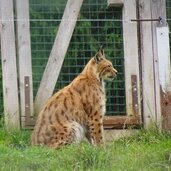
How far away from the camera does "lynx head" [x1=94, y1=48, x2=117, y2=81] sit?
30.0 feet

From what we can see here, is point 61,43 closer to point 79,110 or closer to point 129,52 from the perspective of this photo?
point 129,52

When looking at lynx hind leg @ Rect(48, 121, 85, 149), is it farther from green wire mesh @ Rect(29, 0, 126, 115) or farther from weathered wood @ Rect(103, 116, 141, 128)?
green wire mesh @ Rect(29, 0, 126, 115)

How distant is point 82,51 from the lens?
942cm

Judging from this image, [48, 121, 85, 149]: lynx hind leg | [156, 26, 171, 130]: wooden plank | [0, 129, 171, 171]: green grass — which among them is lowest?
[0, 129, 171, 171]: green grass

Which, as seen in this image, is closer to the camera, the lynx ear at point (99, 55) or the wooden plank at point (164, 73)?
the lynx ear at point (99, 55)

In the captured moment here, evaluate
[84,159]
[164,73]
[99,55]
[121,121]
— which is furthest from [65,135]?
[164,73]

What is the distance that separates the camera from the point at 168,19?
9367mm

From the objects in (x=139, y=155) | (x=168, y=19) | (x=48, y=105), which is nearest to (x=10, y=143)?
(x=48, y=105)

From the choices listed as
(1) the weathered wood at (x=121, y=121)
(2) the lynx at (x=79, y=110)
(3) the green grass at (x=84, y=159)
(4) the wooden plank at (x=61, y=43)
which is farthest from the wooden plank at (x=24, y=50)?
(3) the green grass at (x=84, y=159)

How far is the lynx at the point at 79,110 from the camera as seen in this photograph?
8.36 m

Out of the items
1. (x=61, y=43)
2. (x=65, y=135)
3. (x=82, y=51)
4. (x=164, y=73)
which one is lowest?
(x=65, y=135)

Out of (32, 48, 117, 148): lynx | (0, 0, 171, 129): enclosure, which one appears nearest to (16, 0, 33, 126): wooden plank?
(0, 0, 171, 129): enclosure

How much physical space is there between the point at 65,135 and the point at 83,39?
158 cm

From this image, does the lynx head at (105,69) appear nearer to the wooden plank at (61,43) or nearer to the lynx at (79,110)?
the lynx at (79,110)
